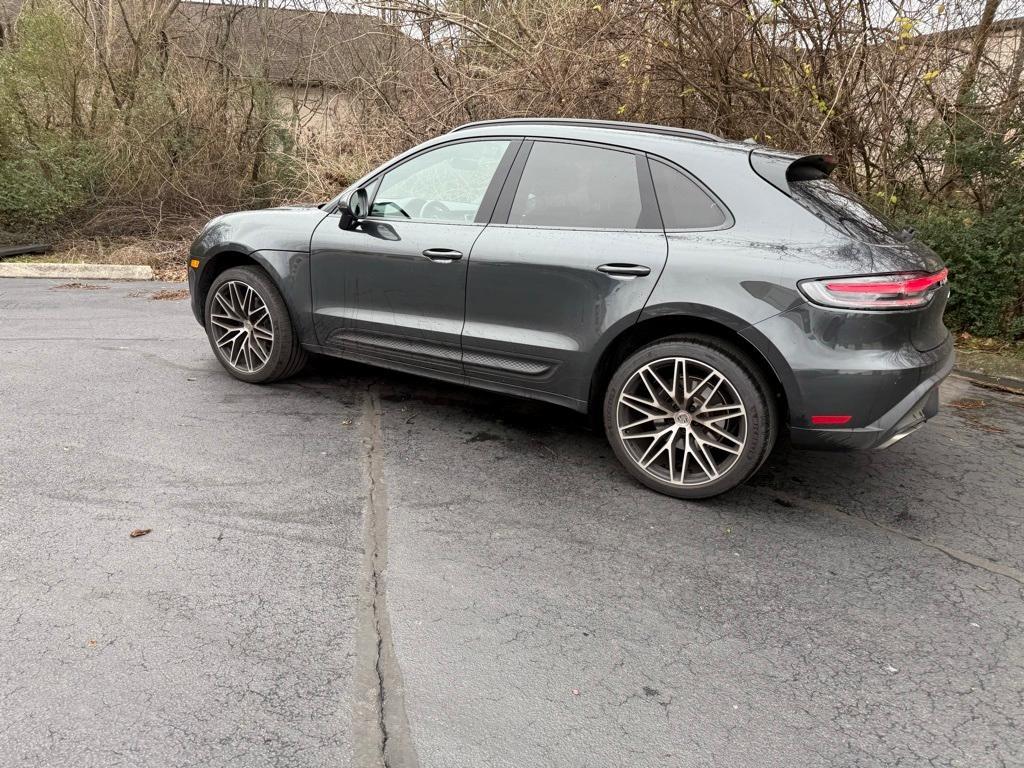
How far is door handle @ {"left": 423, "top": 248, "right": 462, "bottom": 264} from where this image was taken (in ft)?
14.3

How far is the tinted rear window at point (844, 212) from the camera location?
3693mm

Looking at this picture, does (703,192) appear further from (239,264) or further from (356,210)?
(239,264)

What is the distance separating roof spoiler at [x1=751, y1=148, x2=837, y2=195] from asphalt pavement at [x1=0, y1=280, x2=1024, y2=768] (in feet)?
5.25

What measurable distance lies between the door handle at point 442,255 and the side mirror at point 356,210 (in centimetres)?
56

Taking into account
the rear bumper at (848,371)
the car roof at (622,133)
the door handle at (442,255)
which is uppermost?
the car roof at (622,133)

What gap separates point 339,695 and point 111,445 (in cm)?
255

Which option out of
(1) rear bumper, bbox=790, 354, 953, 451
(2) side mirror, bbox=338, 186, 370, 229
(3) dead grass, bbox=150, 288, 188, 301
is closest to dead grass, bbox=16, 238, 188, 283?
(3) dead grass, bbox=150, 288, 188, 301

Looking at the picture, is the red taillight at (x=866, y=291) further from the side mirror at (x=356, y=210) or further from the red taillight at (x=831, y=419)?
the side mirror at (x=356, y=210)

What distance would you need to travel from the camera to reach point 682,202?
12.7 feet

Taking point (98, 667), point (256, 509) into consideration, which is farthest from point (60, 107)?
point (98, 667)

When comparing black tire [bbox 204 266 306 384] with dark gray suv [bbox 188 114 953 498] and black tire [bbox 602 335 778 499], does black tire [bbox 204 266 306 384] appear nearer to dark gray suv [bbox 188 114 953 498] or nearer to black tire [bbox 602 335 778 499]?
dark gray suv [bbox 188 114 953 498]

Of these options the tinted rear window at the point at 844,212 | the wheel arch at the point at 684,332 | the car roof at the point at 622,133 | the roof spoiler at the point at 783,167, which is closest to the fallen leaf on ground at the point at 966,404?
the tinted rear window at the point at 844,212

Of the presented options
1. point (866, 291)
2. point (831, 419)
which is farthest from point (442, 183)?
point (831, 419)

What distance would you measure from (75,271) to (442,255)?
25.6 ft
